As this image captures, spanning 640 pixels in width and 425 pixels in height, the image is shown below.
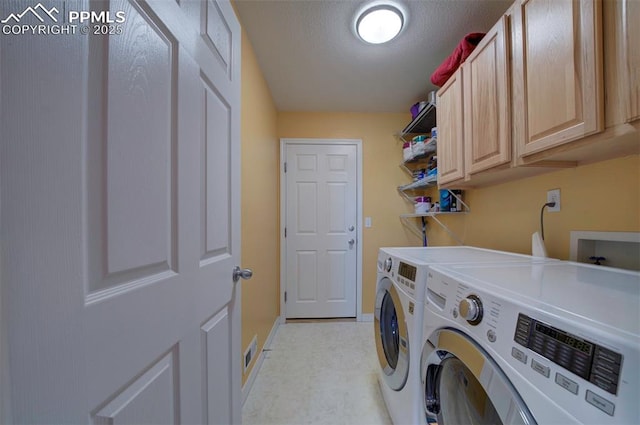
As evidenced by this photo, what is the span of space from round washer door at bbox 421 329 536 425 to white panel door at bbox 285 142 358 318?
1.82 meters

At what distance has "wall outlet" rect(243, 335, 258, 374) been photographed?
1.51m

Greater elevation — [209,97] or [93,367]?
[209,97]

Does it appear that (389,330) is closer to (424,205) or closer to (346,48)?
(424,205)

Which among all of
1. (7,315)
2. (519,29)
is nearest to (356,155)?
(519,29)

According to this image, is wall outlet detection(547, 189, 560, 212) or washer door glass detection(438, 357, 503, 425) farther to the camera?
wall outlet detection(547, 189, 560, 212)

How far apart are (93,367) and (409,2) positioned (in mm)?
1927

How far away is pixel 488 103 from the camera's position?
1182 mm

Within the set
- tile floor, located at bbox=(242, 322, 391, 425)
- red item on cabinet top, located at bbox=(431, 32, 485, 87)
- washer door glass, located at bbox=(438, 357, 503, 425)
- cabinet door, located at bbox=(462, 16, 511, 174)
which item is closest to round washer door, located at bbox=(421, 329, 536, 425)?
washer door glass, located at bbox=(438, 357, 503, 425)

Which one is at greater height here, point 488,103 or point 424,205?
point 488,103

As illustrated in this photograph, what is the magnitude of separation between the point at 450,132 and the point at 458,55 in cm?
45

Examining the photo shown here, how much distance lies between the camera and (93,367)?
0.39m

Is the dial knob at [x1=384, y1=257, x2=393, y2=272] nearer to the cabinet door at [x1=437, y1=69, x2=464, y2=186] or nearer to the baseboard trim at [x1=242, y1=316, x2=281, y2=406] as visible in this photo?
the cabinet door at [x1=437, y1=69, x2=464, y2=186]

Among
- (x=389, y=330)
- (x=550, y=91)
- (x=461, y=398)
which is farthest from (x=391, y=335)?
(x=550, y=91)

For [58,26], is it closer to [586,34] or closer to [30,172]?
[30,172]
